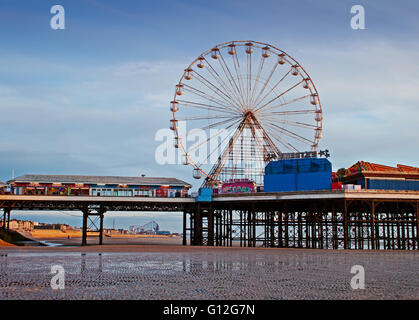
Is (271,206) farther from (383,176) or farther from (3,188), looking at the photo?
(3,188)

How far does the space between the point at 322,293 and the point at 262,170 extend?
43623mm

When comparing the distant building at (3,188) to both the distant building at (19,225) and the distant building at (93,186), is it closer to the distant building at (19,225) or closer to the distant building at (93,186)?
the distant building at (93,186)

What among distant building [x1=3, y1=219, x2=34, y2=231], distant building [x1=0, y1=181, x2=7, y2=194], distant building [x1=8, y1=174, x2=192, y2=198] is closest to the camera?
distant building [x1=0, y1=181, x2=7, y2=194]

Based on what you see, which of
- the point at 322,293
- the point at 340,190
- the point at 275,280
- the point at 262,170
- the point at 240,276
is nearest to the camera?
the point at 322,293

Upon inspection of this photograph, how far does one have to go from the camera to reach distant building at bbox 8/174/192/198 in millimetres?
58719

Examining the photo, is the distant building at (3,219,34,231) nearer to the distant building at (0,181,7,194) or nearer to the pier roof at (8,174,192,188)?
the distant building at (0,181,7,194)

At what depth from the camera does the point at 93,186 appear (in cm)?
6022

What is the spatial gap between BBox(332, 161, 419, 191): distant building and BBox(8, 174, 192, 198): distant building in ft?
70.8

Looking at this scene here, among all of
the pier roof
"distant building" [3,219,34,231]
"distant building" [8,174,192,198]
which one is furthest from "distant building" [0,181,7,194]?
"distant building" [3,219,34,231]

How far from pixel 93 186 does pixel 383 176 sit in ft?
118

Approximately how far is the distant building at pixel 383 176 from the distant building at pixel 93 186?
2157 centimetres

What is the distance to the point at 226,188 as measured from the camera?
5619 centimetres
